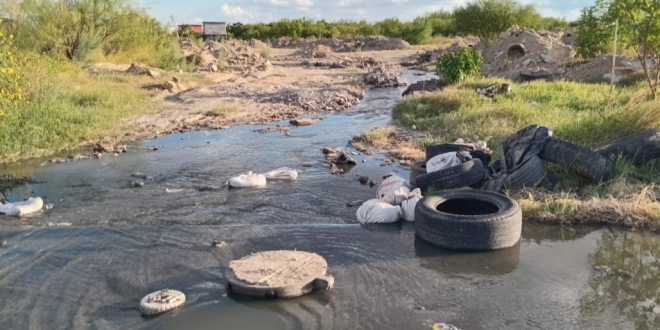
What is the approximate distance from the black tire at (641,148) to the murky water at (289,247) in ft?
6.05

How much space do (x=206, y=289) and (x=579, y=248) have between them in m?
4.05

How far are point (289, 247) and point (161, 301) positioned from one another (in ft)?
5.53

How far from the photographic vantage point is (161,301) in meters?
4.72

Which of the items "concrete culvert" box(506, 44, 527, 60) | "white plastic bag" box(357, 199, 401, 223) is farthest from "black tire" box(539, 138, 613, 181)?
"concrete culvert" box(506, 44, 527, 60)

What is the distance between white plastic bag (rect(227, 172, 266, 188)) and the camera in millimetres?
8328

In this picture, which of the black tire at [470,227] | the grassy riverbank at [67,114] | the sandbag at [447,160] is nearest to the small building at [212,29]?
the grassy riverbank at [67,114]

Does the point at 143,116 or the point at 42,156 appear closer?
the point at 42,156

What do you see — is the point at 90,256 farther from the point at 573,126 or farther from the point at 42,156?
the point at 573,126

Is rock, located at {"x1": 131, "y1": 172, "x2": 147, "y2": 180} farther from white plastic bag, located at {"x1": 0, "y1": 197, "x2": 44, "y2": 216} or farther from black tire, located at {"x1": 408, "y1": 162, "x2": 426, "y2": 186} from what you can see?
black tire, located at {"x1": 408, "y1": 162, "x2": 426, "y2": 186}

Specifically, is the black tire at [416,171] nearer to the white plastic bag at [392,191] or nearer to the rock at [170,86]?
the white plastic bag at [392,191]

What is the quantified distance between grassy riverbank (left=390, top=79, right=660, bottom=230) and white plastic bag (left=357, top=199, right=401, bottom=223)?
1.63 m

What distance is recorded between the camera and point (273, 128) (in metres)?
13.3

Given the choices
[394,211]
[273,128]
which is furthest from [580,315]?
[273,128]

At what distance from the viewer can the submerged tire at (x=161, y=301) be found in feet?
15.3
